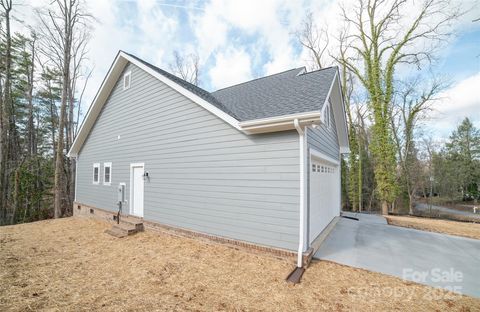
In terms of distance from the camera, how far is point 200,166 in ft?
19.7

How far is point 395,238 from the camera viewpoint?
6.44 m

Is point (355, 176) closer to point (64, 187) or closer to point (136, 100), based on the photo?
point (136, 100)

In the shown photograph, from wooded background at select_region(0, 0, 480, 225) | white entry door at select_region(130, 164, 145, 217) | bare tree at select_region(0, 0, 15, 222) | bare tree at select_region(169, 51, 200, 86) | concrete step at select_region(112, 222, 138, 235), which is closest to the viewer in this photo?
concrete step at select_region(112, 222, 138, 235)

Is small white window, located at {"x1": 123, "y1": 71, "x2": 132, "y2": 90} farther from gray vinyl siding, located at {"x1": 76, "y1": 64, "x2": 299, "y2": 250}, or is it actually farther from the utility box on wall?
the utility box on wall

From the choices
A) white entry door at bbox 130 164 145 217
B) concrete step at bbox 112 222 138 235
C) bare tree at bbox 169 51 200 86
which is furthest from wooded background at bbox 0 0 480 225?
bare tree at bbox 169 51 200 86

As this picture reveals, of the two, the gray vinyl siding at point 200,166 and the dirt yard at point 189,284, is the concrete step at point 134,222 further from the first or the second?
the dirt yard at point 189,284

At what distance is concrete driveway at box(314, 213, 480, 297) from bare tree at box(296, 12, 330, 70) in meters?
14.9

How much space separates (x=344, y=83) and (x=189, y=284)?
1750cm

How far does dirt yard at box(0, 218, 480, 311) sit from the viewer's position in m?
3.11

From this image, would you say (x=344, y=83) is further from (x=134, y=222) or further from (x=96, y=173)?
(x=96, y=173)

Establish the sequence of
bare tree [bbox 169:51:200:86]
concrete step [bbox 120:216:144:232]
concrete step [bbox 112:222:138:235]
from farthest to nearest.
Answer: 1. bare tree [bbox 169:51:200:86]
2. concrete step [bbox 120:216:144:232]
3. concrete step [bbox 112:222:138:235]

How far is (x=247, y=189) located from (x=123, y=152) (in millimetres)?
6115

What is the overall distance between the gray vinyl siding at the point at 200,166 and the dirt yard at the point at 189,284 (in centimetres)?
76

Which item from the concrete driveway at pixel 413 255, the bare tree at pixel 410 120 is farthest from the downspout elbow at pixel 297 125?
the bare tree at pixel 410 120
